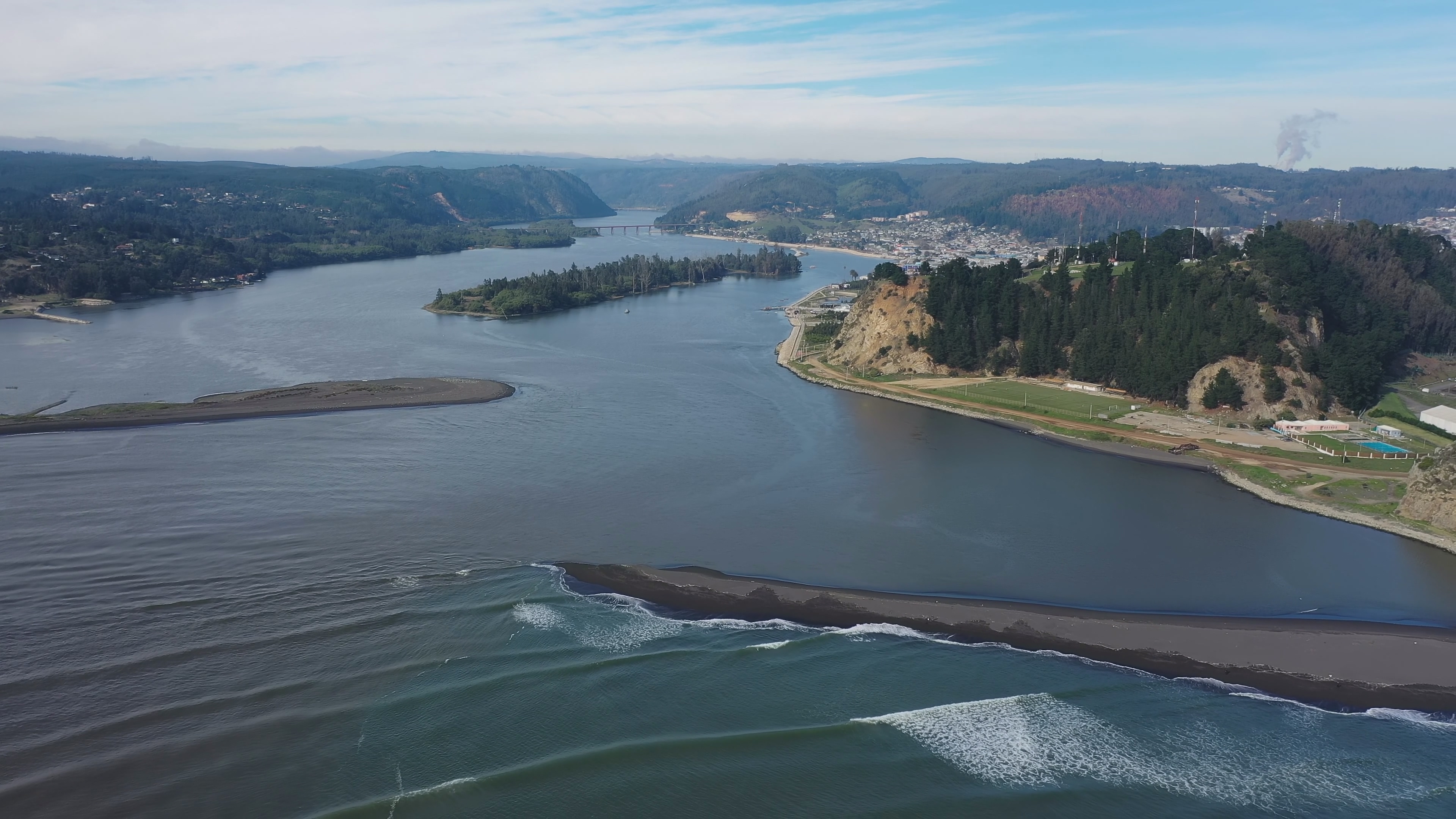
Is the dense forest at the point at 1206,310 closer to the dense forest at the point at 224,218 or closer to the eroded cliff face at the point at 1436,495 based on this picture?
the eroded cliff face at the point at 1436,495

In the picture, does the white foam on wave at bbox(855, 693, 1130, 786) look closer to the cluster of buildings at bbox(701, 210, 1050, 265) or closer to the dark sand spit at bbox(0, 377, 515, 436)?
the dark sand spit at bbox(0, 377, 515, 436)

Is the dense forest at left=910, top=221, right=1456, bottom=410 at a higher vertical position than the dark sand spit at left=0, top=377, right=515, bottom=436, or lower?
higher

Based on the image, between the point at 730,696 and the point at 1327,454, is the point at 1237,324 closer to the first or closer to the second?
the point at 1327,454

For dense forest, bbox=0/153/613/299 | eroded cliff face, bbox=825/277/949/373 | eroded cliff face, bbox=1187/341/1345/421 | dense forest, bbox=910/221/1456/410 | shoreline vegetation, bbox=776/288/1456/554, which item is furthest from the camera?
dense forest, bbox=0/153/613/299

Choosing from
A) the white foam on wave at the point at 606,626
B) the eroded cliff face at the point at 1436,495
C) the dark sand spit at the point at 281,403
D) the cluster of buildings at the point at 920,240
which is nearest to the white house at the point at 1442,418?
the eroded cliff face at the point at 1436,495

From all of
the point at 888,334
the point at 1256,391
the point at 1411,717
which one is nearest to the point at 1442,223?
the point at 888,334

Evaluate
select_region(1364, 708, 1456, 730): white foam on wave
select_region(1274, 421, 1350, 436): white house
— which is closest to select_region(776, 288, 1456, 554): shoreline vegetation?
select_region(1274, 421, 1350, 436): white house
